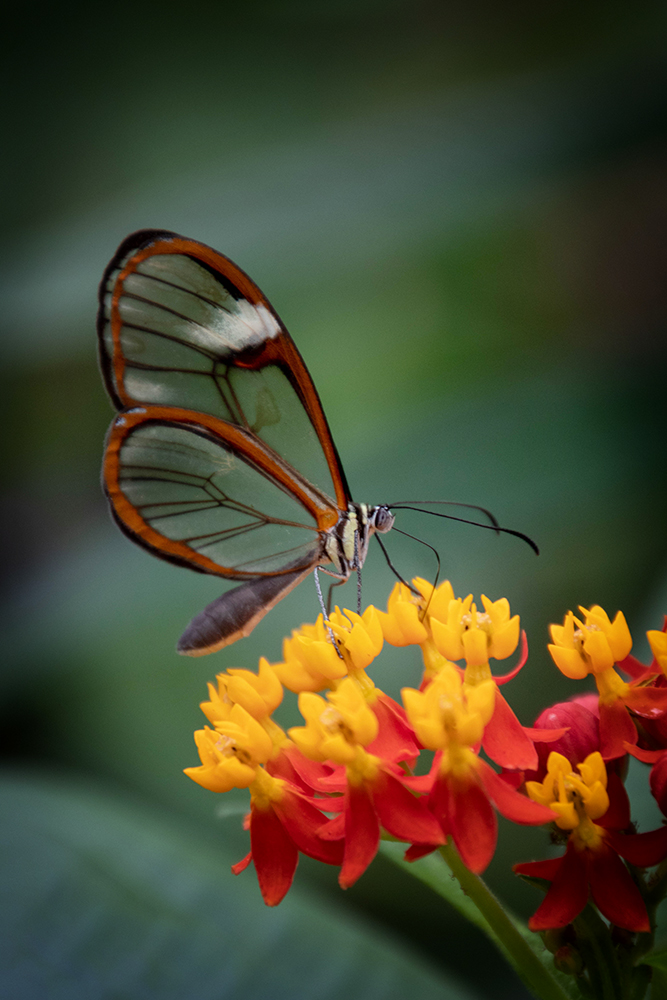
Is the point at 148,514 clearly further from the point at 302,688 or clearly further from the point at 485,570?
the point at 485,570

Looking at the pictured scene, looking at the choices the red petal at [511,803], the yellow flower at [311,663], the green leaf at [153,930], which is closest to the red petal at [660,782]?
the red petal at [511,803]

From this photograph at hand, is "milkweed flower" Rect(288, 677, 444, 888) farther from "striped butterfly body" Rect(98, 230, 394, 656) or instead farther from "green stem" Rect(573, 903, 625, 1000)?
"striped butterfly body" Rect(98, 230, 394, 656)

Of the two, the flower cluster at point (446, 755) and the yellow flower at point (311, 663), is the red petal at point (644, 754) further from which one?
the yellow flower at point (311, 663)

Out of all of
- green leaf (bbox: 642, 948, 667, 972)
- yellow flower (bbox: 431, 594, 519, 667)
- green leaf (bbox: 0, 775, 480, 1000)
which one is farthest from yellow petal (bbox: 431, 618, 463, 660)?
green leaf (bbox: 0, 775, 480, 1000)

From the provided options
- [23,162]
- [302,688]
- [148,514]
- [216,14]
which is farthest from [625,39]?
[302,688]

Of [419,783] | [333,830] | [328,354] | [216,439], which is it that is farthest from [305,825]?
[328,354]

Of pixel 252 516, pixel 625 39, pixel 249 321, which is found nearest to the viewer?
pixel 249 321

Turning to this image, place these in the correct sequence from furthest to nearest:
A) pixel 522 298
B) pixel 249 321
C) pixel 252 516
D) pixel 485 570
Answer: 1. pixel 522 298
2. pixel 485 570
3. pixel 252 516
4. pixel 249 321

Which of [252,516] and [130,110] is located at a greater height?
[130,110]
